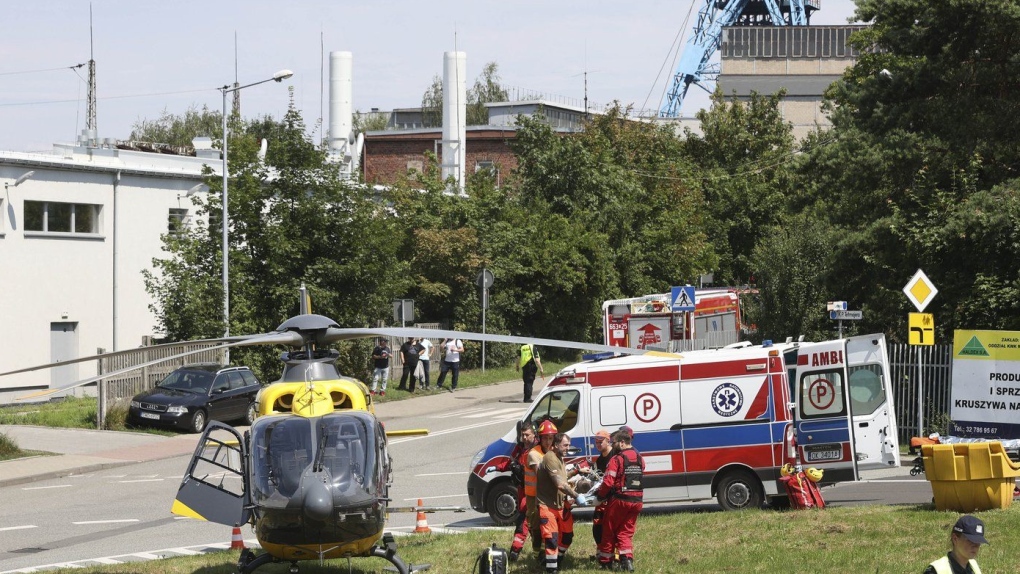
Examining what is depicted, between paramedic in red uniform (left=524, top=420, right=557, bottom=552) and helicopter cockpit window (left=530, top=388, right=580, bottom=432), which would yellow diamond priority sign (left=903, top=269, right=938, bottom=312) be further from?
paramedic in red uniform (left=524, top=420, right=557, bottom=552)

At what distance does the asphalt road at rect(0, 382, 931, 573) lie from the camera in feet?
48.6

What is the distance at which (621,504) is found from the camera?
11.8 m

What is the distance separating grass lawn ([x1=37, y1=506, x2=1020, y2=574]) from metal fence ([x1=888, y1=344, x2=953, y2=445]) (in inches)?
346

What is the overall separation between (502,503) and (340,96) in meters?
44.8

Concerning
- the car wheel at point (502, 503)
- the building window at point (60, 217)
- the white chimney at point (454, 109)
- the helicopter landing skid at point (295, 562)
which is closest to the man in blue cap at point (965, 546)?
the helicopter landing skid at point (295, 562)

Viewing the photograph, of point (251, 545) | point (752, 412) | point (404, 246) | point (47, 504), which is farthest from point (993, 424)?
point (404, 246)

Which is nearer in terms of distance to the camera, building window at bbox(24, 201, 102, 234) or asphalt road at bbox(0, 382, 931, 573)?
asphalt road at bbox(0, 382, 931, 573)

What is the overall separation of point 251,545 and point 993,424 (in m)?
12.7

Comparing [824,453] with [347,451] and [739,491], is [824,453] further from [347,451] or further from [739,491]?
[347,451]

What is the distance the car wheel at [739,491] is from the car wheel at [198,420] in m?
15.3

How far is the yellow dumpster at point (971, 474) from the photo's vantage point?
1348cm

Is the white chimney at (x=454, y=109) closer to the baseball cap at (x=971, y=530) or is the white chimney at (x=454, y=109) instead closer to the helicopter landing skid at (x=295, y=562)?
the helicopter landing skid at (x=295, y=562)

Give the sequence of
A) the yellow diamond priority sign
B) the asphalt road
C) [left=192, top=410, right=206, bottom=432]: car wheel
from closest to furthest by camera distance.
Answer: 1. the asphalt road
2. the yellow diamond priority sign
3. [left=192, top=410, right=206, bottom=432]: car wheel

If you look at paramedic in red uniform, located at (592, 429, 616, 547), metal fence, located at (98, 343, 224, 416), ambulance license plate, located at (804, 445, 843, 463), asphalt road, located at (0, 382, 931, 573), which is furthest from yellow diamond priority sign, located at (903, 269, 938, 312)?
metal fence, located at (98, 343, 224, 416)
